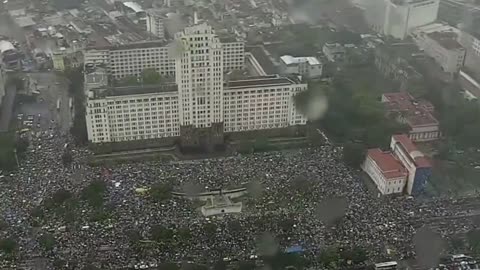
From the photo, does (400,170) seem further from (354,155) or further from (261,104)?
(261,104)

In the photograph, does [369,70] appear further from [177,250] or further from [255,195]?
[177,250]

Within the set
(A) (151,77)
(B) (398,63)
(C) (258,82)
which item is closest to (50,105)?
(A) (151,77)

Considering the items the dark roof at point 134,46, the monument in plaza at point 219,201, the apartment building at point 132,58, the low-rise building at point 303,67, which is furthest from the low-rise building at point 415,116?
the dark roof at point 134,46

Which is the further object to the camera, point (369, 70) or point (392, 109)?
point (369, 70)

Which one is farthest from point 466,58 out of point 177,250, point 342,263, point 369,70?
point 177,250

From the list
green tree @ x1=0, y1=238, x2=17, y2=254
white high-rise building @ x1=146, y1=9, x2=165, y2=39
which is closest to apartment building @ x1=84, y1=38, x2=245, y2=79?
white high-rise building @ x1=146, y1=9, x2=165, y2=39
